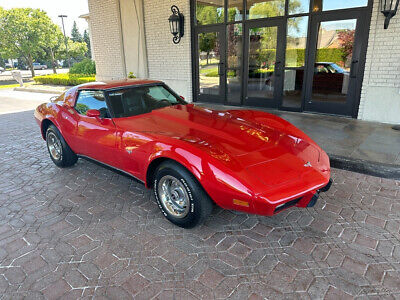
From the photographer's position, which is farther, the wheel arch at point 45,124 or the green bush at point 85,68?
the green bush at point 85,68

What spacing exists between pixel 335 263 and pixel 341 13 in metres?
6.32

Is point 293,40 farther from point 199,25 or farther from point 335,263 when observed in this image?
point 335,263

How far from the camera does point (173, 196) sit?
3082mm

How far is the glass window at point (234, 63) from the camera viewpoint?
887 cm

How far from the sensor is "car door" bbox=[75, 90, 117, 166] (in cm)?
367

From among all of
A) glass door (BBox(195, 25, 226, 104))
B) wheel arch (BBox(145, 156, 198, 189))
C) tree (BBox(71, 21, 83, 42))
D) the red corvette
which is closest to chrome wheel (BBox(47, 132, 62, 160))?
the red corvette

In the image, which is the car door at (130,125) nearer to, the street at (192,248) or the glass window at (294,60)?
the street at (192,248)

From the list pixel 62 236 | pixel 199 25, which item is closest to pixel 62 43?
pixel 199 25

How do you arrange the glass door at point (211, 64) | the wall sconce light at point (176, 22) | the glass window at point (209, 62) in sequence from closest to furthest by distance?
the glass door at point (211, 64) < the glass window at point (209, 62) < the wall sconce light at point (176, 22)

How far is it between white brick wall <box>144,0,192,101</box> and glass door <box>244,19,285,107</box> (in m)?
2.34

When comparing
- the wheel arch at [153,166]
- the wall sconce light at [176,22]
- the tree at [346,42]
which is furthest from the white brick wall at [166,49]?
the wheel arch at [153,166]

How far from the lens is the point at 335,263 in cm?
250

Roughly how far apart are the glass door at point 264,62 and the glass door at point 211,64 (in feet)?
3.18

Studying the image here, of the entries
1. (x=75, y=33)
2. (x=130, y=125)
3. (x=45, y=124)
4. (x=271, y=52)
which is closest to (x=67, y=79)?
(x=271, y=52)
